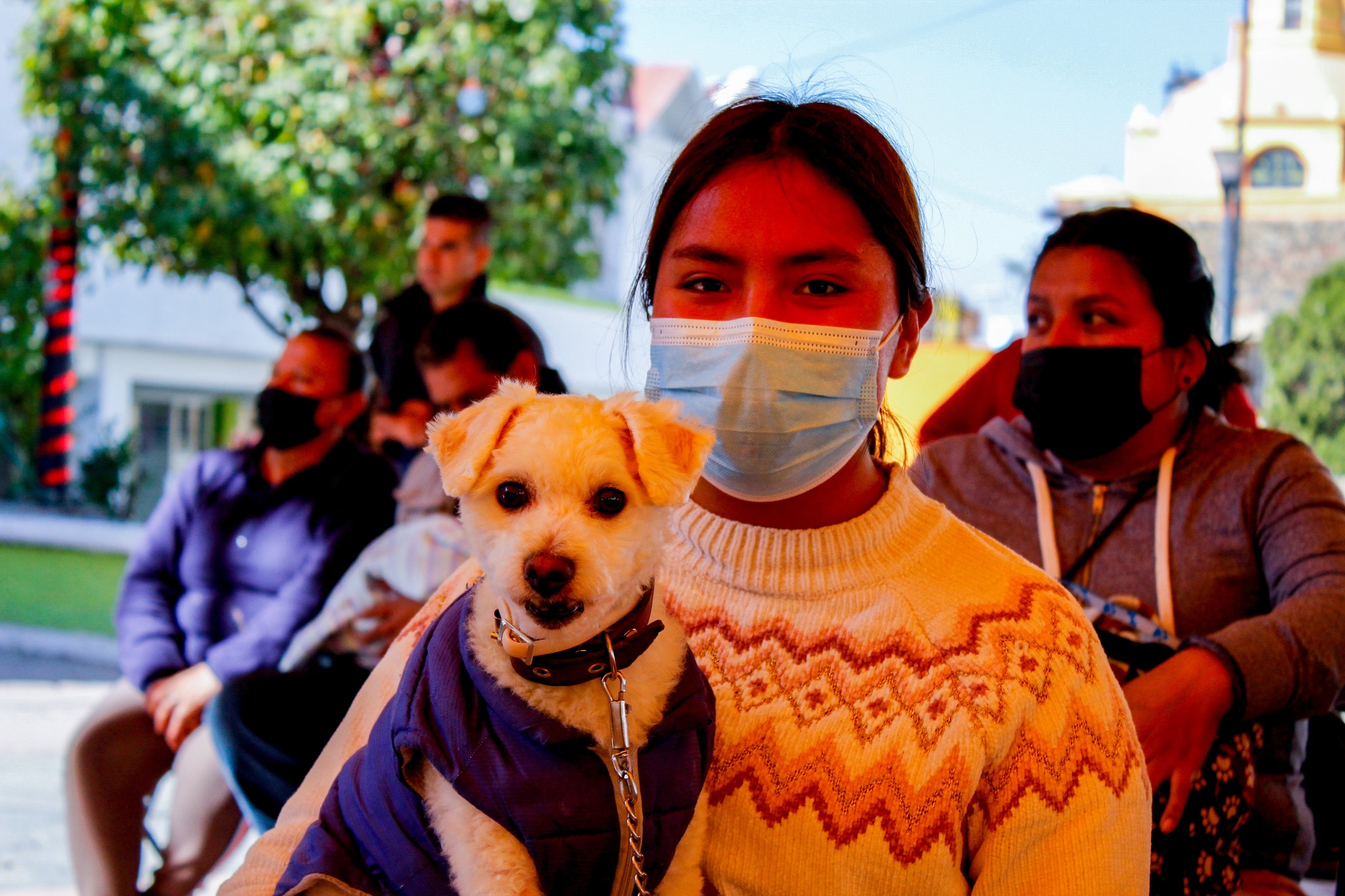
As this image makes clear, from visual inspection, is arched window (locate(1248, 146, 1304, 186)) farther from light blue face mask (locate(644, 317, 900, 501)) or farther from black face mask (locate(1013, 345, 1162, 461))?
light blue face mask (locate(644, 317, 900, 501))

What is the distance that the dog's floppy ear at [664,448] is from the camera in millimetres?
1401

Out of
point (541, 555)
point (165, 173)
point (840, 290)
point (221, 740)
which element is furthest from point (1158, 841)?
point (165, 173)

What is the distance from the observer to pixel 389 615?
2941 mm

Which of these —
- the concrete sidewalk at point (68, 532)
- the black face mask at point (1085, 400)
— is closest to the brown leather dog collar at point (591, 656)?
the black face mask at point (1085, 400)

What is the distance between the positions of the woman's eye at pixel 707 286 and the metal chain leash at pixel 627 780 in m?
0.60

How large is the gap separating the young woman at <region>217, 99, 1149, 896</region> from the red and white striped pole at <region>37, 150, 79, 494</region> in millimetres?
8172

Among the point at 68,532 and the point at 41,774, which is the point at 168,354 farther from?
the point at 41,774

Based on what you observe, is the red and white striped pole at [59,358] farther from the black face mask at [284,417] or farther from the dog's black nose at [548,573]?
the dog's black nose at [548,573]

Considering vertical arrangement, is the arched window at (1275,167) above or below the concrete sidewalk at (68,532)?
above

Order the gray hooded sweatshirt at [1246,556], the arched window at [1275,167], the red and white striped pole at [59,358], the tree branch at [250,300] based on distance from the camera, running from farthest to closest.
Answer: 1. the arched window at [1275,167]
2. the red and white striped pole at [59,358]
3. the tree branch at [250,300]
4. the gray hooded sweatshirt at [1246,556]

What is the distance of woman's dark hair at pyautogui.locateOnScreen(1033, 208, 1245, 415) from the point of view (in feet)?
8.15

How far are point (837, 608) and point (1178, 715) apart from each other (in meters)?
0.72

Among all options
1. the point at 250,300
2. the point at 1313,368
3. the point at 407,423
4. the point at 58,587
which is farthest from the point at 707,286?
the point at 58,587

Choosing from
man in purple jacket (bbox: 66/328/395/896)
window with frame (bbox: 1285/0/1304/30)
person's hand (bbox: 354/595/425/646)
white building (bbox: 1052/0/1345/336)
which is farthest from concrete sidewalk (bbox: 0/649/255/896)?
window with frame (bbox: 1285/0/1304/30)
